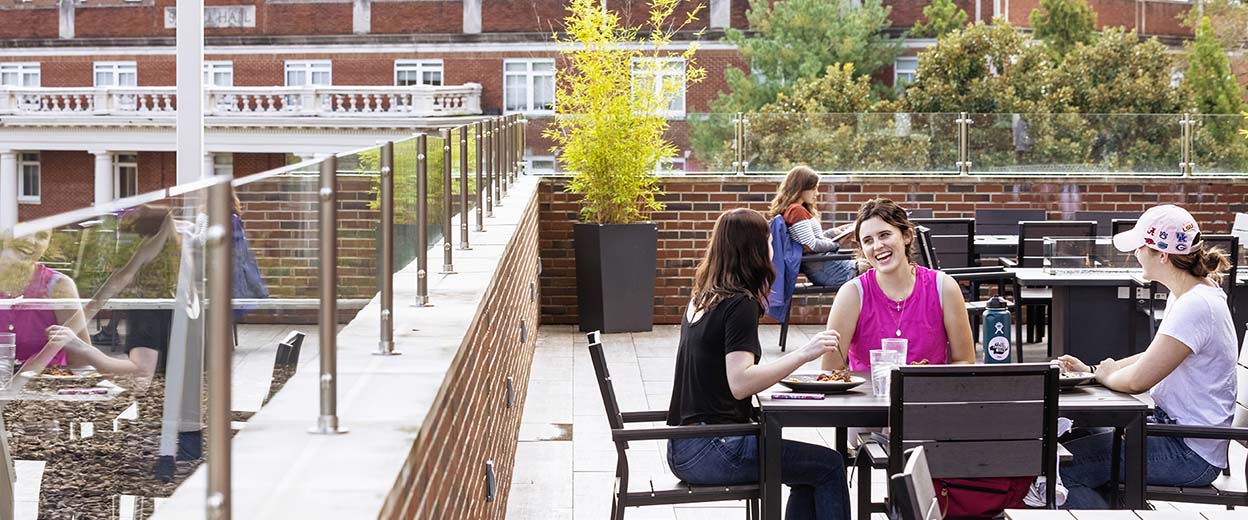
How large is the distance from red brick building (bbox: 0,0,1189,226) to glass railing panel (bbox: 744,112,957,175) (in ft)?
83.6

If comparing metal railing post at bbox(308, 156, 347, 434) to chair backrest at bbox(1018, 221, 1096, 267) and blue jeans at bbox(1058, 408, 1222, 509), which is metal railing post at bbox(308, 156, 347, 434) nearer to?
blue jeans at bbox(1058, 408, 1222, 509)

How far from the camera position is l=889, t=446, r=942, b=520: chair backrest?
273 centimetres

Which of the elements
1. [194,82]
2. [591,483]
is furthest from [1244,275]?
[194,82]

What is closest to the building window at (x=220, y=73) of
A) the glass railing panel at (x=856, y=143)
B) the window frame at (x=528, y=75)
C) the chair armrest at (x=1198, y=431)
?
the window frame at (x=528, y=75)

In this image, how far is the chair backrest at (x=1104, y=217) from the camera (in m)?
12.4

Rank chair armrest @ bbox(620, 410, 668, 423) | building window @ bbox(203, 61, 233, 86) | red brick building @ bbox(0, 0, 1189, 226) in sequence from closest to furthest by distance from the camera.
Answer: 1. chair armrest @ bbox(620, 410, 668, 423)
2. red brick building @ bbox(0, 0, 1189, 226)
3. building window @ bbox(203, 61, 233, 86)

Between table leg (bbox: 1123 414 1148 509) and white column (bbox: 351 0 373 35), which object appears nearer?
table leg (bbox: 1123 414 1148 509)

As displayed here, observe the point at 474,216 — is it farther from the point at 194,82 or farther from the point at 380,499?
the point at 380,499

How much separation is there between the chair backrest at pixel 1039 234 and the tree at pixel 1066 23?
87.0ft

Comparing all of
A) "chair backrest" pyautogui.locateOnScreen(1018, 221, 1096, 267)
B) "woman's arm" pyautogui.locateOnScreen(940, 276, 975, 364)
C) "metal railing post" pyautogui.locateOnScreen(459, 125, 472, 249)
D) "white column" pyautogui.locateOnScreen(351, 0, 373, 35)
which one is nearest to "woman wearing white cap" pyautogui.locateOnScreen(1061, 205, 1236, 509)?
"woman's arm" pyautogui.locateOnScreen(940, 276, 975, 364)

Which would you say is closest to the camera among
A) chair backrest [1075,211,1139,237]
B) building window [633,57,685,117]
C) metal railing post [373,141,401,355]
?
metal railing post [373,141,401,355]

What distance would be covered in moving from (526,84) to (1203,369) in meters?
38.6

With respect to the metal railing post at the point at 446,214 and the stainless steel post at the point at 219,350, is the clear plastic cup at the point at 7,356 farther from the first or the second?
the metal railing post at the point at 446,214

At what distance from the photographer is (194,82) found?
30.0ft
